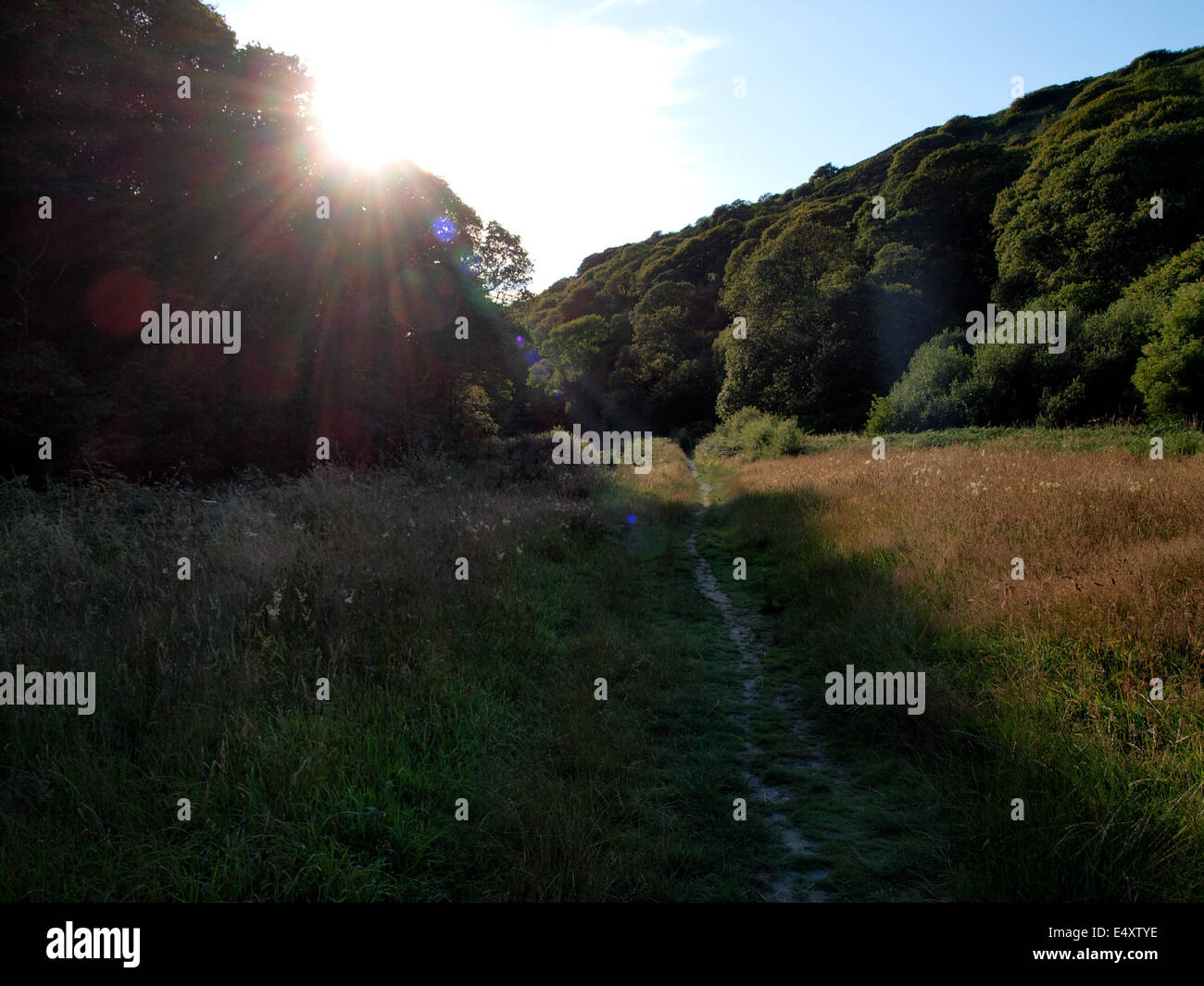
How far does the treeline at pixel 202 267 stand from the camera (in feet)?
40.0

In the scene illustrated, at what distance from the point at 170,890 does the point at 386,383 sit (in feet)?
67.7

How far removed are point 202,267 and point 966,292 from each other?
4116 centimetres

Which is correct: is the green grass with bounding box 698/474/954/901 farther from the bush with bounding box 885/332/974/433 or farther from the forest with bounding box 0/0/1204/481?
the bush with bounding box 885/332/974/433

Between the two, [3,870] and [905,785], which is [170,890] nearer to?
[3,870]

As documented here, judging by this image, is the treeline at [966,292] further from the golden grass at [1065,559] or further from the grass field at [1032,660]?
the grass field at [1032,660]

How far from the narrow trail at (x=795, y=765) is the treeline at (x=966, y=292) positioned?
14325 mm

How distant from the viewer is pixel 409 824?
317cm

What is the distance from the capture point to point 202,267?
15922mm

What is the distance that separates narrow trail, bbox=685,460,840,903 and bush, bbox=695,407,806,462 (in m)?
17.6
